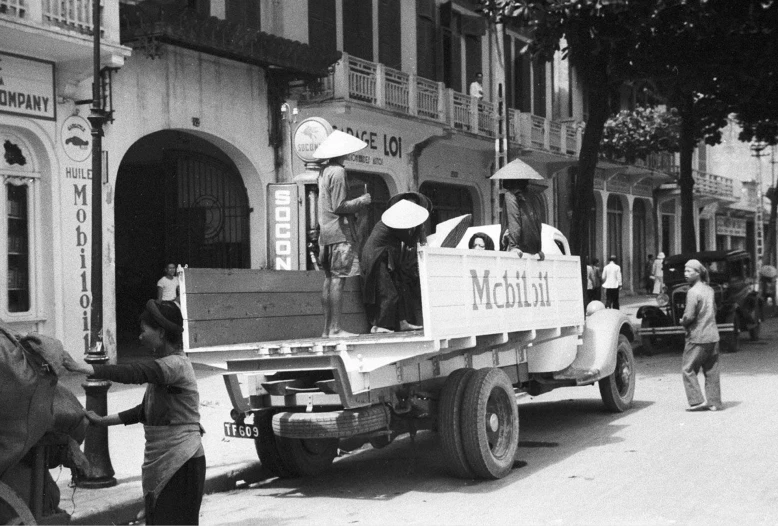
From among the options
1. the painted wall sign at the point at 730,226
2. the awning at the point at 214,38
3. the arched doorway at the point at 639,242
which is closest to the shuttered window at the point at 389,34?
the awning at the point at 214,38

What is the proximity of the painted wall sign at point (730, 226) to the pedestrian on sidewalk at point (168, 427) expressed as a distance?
47.9m

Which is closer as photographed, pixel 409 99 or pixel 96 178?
pixel 96 178

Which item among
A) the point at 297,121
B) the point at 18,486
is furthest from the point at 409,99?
the point at 18,486

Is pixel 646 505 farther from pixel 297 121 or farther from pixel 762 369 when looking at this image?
pixel 297 121

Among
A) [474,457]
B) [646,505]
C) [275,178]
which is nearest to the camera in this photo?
[646,505]

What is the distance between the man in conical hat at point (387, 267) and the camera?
8.27 metres

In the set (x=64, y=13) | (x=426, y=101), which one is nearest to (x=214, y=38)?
(x=64, y=13)

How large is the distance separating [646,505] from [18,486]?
4113mm

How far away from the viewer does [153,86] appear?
16.0 metres

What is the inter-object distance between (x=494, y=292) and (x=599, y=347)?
2862mm

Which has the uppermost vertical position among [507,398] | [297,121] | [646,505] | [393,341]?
[297,121]

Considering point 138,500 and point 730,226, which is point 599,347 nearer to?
Answer: point 138,500

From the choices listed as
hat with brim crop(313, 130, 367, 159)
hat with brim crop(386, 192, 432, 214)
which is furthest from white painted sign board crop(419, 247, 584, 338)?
hat with brim crop(313, 130, 367, 159)

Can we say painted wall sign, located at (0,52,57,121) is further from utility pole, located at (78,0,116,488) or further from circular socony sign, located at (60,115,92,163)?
utility pole, located at (78,0,116,488)
